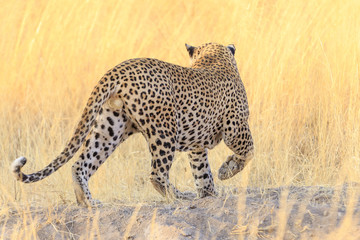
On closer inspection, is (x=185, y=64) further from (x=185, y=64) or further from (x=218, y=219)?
(x=218, y=219)

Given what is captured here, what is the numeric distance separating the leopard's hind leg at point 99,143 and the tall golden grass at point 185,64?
24 centimetres

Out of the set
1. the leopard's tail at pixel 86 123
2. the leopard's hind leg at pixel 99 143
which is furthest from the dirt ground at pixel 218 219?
the leopard's tail at pixel 86 123

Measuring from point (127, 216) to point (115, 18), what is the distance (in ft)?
16.1

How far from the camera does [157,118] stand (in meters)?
4.78

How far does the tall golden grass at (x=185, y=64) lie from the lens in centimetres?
620

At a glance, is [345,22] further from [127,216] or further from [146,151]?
[127,216]

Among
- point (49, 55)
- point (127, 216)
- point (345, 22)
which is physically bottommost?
point (127, 216)

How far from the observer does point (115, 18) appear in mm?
8938

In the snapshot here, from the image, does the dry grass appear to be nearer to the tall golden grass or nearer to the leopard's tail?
the tall golden grass

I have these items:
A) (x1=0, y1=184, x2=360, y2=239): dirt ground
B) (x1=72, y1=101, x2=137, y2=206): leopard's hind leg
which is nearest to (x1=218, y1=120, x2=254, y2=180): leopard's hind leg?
(x1=0, y1=184, x2=360, y2=239): dirt ground

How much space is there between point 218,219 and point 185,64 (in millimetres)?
4428

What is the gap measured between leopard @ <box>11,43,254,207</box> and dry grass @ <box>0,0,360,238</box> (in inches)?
18.3

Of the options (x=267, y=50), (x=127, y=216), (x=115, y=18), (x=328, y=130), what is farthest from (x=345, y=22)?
(x=127, y=216)

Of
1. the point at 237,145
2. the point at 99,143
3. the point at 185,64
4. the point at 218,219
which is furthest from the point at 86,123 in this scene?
the point at 185,64
